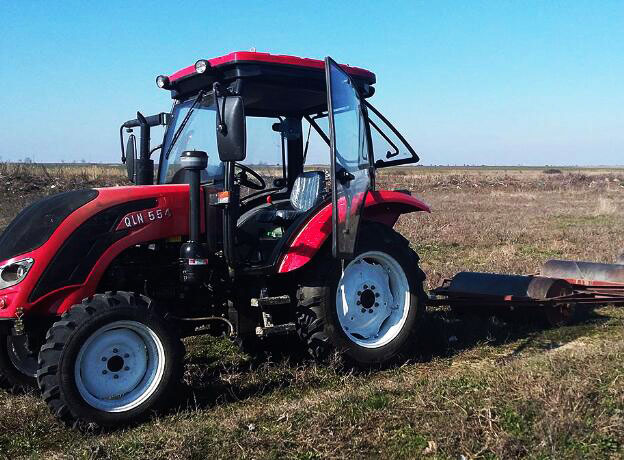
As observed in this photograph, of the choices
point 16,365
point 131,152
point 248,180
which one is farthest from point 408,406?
point 131,152

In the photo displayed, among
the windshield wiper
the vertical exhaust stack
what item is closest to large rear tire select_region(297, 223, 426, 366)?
the vertical exhaust stack

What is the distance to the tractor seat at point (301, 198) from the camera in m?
5.09

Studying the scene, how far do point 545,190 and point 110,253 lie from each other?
31430mm

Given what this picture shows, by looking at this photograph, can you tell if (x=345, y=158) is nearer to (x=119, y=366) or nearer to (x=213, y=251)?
(x=213, y=251)

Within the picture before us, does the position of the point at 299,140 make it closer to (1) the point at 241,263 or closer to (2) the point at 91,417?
(1) the point at 241,263

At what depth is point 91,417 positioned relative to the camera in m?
3.71

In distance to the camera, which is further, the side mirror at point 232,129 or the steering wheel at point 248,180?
the steering wheel at point 248,180

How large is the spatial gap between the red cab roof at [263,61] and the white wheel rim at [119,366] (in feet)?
6.20

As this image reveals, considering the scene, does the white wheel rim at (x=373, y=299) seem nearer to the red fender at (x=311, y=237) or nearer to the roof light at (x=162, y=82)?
the red fender at (x=311, y=237)

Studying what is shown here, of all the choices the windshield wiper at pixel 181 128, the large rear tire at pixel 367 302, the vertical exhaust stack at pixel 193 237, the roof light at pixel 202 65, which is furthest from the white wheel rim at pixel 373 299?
the roof light at pixel 202 65

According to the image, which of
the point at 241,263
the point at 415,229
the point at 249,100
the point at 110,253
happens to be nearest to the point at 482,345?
the point at 241,263

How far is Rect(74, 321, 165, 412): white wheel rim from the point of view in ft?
12.5

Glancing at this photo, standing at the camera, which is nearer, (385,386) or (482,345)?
(385,386)

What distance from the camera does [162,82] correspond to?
197 inches
